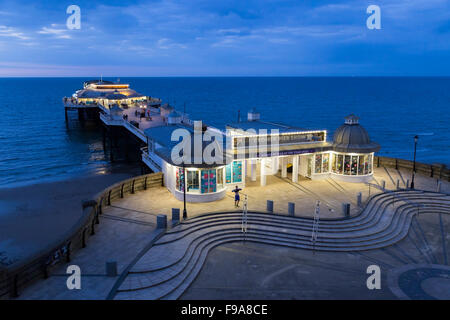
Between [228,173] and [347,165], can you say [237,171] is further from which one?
[347,165]

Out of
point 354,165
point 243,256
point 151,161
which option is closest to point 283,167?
point 354,165

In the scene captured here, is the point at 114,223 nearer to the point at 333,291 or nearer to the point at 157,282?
the point at 157,282

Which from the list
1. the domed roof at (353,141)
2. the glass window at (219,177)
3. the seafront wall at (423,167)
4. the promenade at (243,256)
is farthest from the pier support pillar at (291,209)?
the seafront wall at (423,167)

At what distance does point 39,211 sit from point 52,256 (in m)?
16.8

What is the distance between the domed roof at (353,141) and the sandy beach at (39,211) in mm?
22228

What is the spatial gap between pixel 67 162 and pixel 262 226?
3775cm

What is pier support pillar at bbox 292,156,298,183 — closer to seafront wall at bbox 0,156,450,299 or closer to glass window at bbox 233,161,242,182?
glass window at bbox 233,161,242,182

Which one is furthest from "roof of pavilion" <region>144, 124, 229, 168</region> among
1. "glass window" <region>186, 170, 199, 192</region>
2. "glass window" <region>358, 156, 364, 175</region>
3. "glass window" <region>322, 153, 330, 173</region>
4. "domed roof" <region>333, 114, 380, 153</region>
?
"glass window" <region>358, 156, 364, 175</region>

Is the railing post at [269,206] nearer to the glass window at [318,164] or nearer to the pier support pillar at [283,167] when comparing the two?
the pier support pillar at [283,167]

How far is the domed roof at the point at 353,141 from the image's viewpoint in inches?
1209

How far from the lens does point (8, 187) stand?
39.2 meters

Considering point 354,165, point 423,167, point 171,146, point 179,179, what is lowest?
point 423,167

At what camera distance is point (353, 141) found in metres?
31.1
